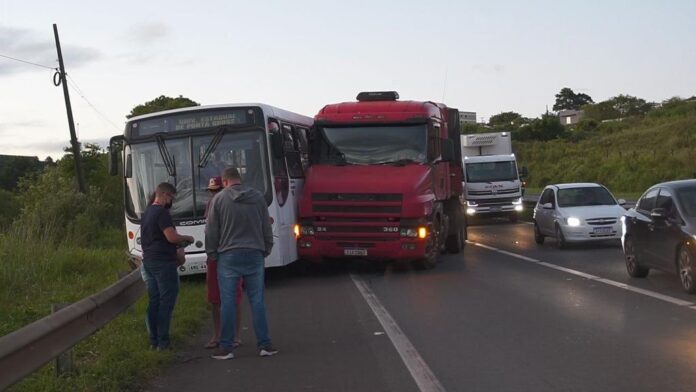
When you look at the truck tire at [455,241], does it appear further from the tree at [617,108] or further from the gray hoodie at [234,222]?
the tree at [617,108]

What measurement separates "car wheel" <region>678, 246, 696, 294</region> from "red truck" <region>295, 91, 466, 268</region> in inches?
193

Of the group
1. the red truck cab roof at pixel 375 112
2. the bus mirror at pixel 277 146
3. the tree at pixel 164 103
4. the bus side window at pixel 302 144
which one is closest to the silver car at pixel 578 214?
the red truck cab roof at pixel 375 112

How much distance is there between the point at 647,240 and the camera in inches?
516

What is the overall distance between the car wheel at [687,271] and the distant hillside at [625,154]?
39052 mm

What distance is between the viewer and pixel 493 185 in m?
31.2

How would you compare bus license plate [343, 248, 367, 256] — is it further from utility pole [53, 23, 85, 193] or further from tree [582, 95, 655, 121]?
tree [582, 95, 655, 121]

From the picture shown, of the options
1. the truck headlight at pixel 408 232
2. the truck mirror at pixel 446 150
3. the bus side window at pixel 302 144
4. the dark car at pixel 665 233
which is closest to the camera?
the dark car at pixel 665 233

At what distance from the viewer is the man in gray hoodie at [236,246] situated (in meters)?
8.40

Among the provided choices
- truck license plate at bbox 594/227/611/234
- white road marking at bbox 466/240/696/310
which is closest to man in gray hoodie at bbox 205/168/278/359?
white road marking at bbox 466/240/696/310

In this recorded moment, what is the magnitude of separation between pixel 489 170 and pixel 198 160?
19043mm

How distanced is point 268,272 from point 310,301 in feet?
15.3

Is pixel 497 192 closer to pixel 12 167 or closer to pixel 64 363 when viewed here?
pixel 64 363

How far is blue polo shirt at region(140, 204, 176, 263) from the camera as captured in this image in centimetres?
865

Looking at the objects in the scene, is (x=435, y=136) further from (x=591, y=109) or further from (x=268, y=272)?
(x=591, y=109)
